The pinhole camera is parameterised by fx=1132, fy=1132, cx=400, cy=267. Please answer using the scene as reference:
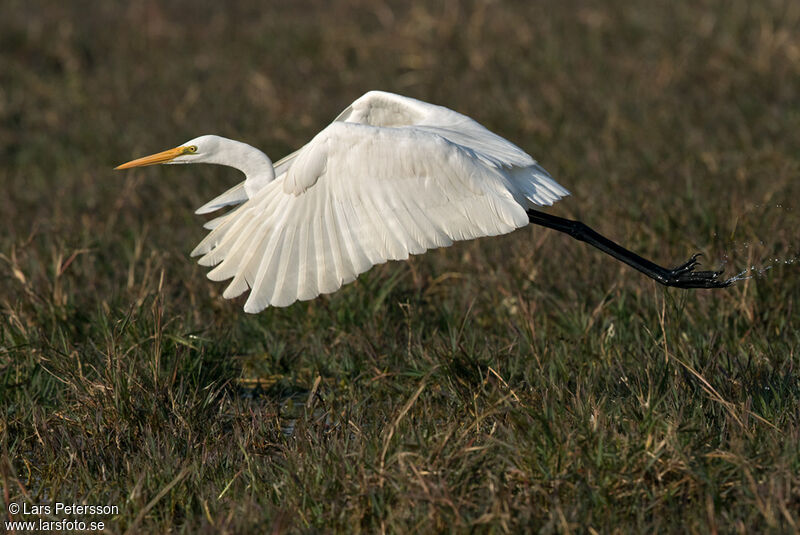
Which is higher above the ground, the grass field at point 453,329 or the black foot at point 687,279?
the black foot at point 687,279

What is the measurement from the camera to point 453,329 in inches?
177

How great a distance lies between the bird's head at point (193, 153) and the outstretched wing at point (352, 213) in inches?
18.7

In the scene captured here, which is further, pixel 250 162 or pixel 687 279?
pixel 687 279

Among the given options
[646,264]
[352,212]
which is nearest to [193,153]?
[352,212]

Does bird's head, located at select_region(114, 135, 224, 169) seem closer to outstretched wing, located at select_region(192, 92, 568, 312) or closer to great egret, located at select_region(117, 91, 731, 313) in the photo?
great egret, located at select_region(117, 91, 731, 313)

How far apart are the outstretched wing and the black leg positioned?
0.54 meters

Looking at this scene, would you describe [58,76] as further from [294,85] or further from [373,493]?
[373,493]

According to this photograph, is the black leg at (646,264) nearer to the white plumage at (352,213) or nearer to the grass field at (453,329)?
the grass field at (453,329)

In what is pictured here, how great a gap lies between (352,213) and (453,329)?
86cm

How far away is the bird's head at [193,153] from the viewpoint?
4316mm

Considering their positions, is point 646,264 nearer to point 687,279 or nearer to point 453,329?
point 687,279

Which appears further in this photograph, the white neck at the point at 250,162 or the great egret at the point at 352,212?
the white neck at the point at 250,162

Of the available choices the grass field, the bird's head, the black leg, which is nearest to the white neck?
the bird's head

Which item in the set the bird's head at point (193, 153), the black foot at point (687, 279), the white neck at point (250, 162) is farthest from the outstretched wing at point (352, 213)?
the black foot at point (687, 279)
